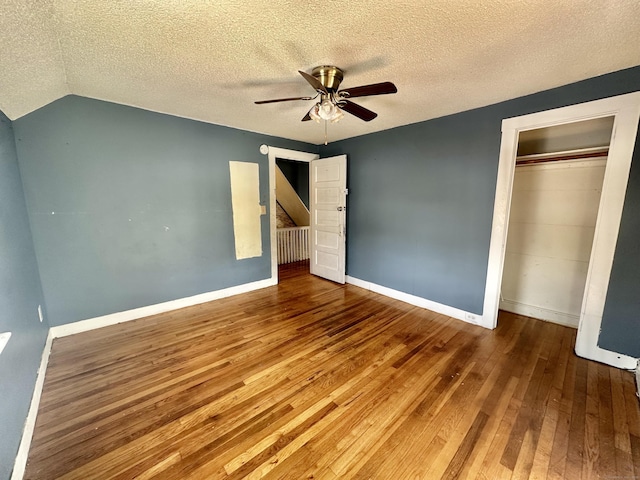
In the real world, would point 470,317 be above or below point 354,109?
below

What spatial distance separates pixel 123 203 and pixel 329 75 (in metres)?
2.59

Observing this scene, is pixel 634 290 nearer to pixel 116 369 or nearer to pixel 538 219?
pixel 538 219

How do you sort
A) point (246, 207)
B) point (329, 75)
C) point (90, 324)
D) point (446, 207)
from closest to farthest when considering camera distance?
point (329, 75), point (90, 324), point (446, 207), point (246, 207)

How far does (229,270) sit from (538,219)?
4.14 meters

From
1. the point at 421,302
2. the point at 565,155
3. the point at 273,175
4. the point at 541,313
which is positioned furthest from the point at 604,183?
the point at 273,175

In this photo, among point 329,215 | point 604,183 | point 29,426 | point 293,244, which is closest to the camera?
point 29,426

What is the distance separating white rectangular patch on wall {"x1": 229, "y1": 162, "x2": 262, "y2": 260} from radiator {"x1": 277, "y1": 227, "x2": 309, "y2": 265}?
1.83 meters

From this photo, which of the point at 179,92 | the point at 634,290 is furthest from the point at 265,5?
the point at 634,290

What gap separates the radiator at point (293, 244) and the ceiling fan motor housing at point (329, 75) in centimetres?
394

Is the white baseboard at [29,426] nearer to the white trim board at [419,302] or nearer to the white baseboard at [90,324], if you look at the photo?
the white baseboard at [90,324]

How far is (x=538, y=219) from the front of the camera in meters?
2.96

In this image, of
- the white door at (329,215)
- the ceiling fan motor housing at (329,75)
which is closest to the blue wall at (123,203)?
the white door at (329,215)

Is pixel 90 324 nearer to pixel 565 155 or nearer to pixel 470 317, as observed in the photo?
pixel 470 317

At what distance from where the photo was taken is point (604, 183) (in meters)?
2.03
